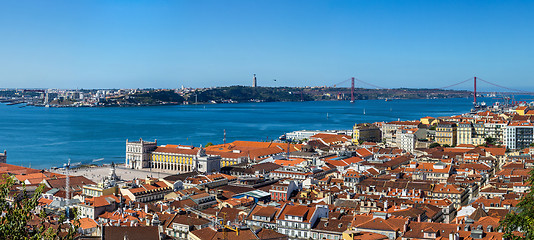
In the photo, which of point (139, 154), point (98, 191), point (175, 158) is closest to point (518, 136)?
point (175, 158)

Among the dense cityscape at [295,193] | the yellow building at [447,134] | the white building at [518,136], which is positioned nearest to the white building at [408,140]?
the dense cityscape at [295,193]

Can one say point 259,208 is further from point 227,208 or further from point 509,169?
point 509,169

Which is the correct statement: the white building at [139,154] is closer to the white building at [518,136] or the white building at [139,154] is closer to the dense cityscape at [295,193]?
the dense cityscape at [295,193]

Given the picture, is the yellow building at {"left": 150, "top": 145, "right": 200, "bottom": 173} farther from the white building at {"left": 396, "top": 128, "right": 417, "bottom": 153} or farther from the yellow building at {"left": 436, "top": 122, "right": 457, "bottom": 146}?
the yellow building at {"left": 436, "top": 122, "right": 457, "bottom": 146}

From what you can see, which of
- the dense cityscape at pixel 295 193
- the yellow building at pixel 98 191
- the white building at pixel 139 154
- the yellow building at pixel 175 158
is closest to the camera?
the dense cityscape at pixel 295 193

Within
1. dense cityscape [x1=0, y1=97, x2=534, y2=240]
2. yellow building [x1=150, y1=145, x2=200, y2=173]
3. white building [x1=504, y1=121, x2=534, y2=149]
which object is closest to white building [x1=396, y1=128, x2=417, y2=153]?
dense cityscape [x1=0, y1=97, x2=534, y2=240]

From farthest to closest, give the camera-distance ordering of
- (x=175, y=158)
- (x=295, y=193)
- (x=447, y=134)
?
(x=447, y=134) < (x=175, y=158) < (x=295, y=193)

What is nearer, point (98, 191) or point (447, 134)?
point (98, 191)

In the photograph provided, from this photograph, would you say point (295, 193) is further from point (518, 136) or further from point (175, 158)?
point (518, 136)

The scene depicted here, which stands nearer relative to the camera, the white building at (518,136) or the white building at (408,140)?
the white building at (518,136)

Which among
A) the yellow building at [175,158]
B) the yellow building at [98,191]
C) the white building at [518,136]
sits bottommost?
the yellow building at [175,158]
